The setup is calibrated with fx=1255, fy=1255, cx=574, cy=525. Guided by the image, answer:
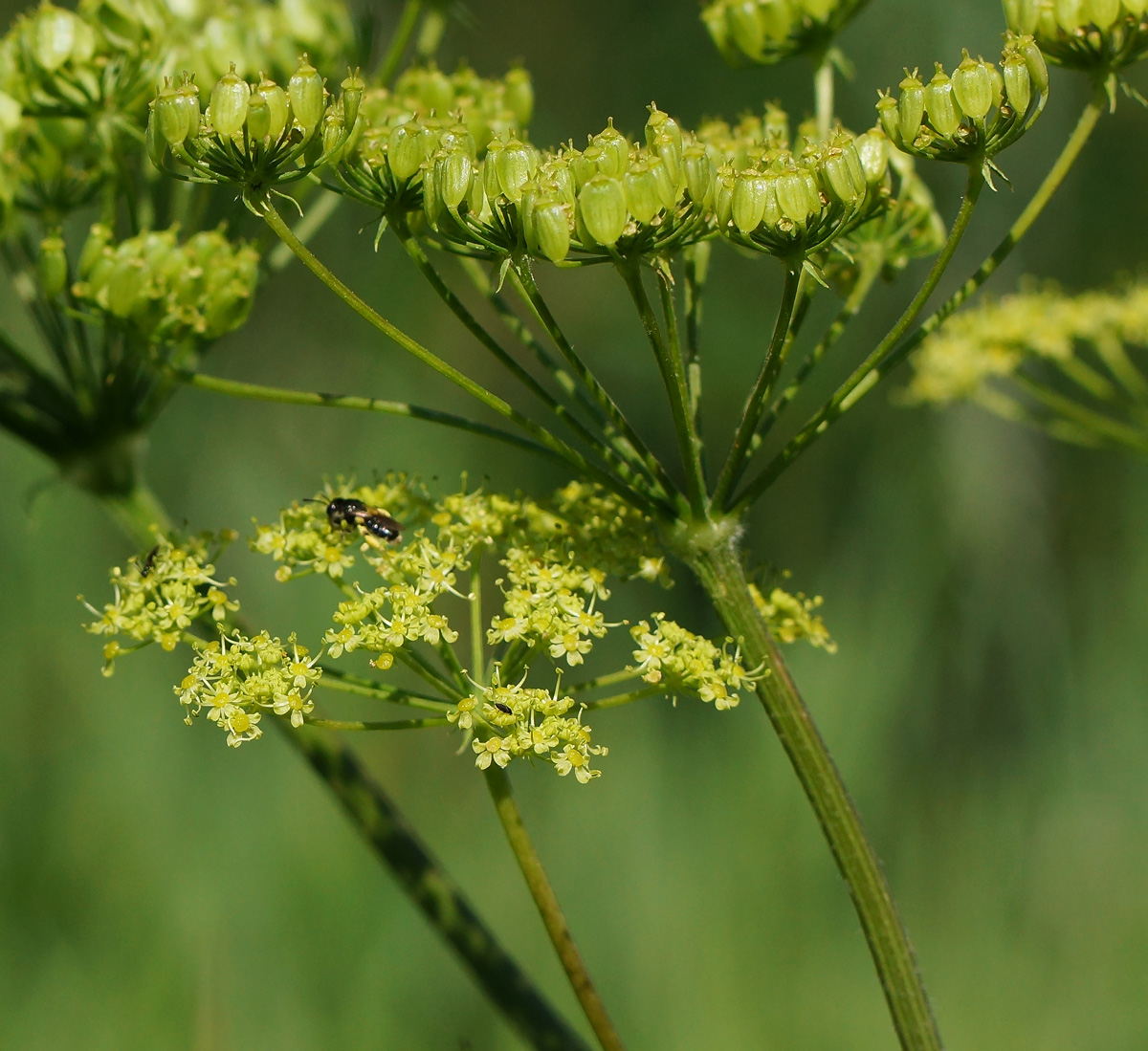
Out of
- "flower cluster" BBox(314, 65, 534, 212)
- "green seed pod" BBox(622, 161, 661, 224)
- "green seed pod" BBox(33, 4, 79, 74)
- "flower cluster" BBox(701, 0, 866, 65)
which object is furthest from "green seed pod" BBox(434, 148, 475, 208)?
"green seed pod" BBox(33, 4, 79, 74)

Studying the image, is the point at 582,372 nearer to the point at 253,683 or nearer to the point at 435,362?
the point at 435,362

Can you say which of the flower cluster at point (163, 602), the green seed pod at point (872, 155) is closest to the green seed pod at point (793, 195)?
the green seed pod at point (872, 155)

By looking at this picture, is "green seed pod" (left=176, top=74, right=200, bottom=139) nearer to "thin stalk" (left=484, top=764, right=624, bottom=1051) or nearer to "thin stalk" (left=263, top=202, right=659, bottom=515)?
"thin stalk" (left=263, top=202, right=659, bottom=515)

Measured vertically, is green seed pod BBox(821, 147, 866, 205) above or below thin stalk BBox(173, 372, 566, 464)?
below

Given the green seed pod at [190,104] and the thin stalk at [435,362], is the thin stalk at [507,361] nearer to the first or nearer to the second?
the thin stalk at [435,362]

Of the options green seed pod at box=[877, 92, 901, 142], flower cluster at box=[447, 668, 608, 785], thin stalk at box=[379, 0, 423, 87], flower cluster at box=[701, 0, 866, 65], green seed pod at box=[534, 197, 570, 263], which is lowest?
flower cluster at box=[447, 668, 608, 785]
